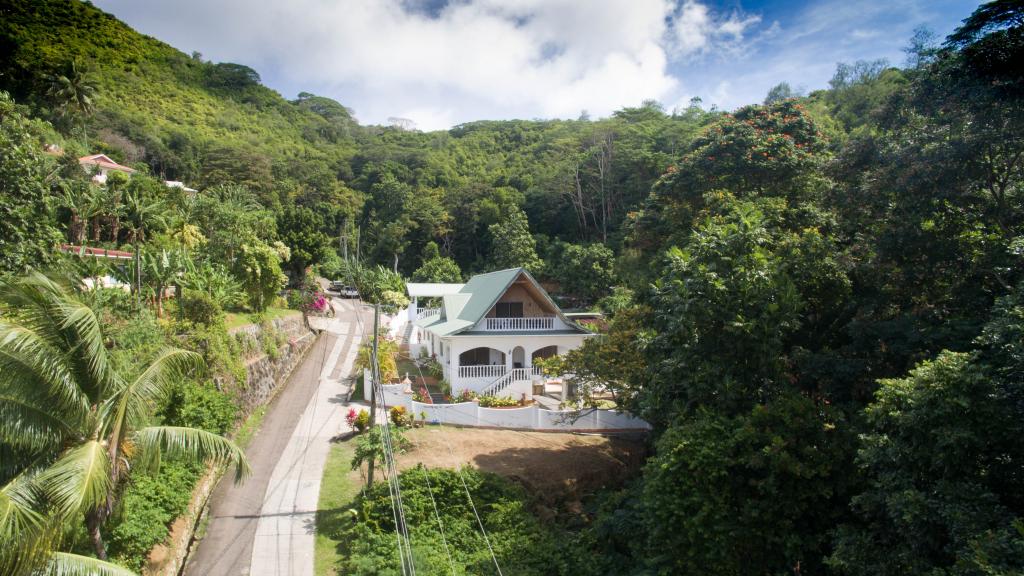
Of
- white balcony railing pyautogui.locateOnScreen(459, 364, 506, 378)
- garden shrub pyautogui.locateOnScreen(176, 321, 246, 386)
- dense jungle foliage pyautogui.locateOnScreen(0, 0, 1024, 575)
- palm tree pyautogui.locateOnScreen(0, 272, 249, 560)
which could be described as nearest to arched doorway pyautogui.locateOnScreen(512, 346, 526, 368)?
white balcony railing pyautogui.locateOnScreen(459, 364, 506, 378)

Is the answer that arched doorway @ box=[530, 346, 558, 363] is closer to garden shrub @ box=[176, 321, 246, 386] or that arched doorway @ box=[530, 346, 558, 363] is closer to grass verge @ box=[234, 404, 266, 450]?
grass verge @ box=[234, 404, 266, 450]

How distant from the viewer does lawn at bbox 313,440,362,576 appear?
44.1 ft

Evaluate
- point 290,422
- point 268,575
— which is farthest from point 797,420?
point 290,422

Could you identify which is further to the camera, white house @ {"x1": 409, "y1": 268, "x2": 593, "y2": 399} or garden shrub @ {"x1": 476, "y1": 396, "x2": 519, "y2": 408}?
white house @ {"x1": 409, "y1": 268, "x2": 593, "y2": 399}

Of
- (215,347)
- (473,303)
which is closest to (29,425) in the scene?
(215,347)

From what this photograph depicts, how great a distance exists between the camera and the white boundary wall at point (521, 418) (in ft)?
71.1

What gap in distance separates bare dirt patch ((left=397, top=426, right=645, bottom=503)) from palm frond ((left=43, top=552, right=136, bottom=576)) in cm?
1045

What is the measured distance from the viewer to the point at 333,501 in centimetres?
1622

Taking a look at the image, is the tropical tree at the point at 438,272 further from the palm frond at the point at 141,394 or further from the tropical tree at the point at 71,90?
the palm frond at the point at 141,394

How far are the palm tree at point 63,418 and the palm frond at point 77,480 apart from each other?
13mm

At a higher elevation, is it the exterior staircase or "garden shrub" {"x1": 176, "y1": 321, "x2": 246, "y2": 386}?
"garden shrub" {"x1": 176, "y1": 321, "x2": 246, "y2": 386}

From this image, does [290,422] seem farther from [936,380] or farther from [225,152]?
[225,152]

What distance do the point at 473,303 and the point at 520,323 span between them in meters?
3.17

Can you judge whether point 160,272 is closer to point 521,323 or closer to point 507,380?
point 507,380
